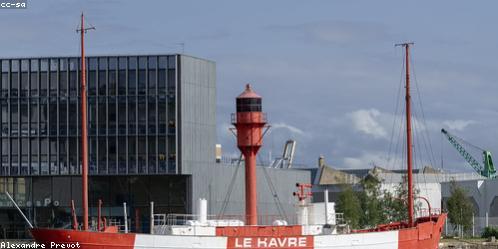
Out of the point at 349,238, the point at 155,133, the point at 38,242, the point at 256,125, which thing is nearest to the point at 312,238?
the point at 349,238

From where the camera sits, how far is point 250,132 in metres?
66.8

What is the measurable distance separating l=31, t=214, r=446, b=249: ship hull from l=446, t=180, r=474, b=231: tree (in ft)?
170

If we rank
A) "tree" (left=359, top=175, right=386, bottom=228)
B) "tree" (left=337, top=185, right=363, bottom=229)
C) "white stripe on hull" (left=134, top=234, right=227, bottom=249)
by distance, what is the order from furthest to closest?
"tree" (left=359, top=175, right=386, bottom=228) < "tree" (left=337, top=185, right=363, bottom=229) < "white stripe on hull" (left=134, top=234, right=227, bottom=249)

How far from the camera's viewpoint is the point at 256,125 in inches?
2633

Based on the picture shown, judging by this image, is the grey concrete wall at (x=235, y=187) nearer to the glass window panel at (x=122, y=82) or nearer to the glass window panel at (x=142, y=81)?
the glass window panel at (x=142, y=81)

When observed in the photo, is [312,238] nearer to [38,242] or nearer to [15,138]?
[38,242]

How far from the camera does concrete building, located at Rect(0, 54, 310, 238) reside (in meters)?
105

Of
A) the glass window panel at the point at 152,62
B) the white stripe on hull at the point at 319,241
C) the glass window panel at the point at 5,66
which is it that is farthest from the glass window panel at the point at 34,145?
the white stripe on hull at the point at 319,241

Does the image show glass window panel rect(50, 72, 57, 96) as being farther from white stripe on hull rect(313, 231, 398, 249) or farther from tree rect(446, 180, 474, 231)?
white stripe on hull rect(313, 231, 398, 249)

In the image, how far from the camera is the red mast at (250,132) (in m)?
66.6

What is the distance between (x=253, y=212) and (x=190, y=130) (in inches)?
1607

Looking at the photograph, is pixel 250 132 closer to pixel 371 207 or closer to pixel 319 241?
pixel 319 241

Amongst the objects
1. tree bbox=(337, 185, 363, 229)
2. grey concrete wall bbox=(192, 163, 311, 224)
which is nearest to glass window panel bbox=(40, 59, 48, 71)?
grey concrete wall bbox=(192, 163, 311, 224)

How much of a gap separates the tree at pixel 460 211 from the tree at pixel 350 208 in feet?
37.1
